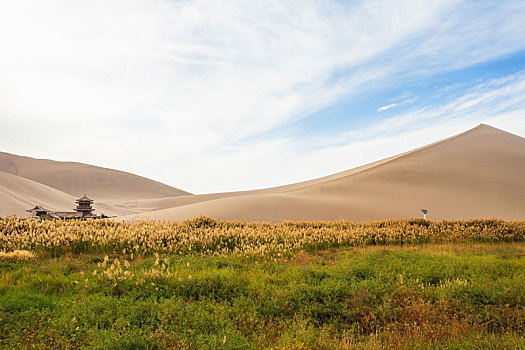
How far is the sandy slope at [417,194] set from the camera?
1432 inches

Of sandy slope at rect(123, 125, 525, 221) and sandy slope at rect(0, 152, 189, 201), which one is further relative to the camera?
sandy slope at rect(0, 152, 189, 201)

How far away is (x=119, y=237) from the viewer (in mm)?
12711

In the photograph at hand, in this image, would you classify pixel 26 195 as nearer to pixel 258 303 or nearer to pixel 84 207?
pixel 84 207

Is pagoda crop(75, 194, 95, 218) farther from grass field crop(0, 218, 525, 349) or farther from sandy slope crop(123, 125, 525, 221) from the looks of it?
grass field crop(0, 218, 525, 349)

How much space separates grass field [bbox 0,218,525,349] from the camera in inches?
189

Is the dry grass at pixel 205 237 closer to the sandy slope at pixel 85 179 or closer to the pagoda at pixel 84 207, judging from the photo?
the pagoda at pixel 84 207

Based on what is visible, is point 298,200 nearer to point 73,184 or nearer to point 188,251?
point 188,251

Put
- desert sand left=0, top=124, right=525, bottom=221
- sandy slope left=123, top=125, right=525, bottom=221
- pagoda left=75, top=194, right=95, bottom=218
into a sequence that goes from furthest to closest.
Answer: desert sand left=0, top=124, right=525, bottom=221
sandy slope left=123, top=125, right=525, bottom=221
pagoda left=75, top=194, right=95, bottom=218

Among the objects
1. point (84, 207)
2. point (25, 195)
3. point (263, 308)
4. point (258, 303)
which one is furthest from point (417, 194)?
point (25, 195)

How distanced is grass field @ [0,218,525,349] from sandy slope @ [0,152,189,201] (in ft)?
462

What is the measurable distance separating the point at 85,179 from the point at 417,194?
483 feet

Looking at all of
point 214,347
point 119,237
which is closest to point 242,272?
point 214,347

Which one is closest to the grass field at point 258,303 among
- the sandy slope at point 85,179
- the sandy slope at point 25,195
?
the sandy slope at point 25,195

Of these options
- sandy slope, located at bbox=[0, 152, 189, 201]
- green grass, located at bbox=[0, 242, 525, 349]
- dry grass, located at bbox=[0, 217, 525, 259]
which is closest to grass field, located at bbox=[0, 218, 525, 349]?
green grass, located at bbox=[0, 242, 525, 349]
